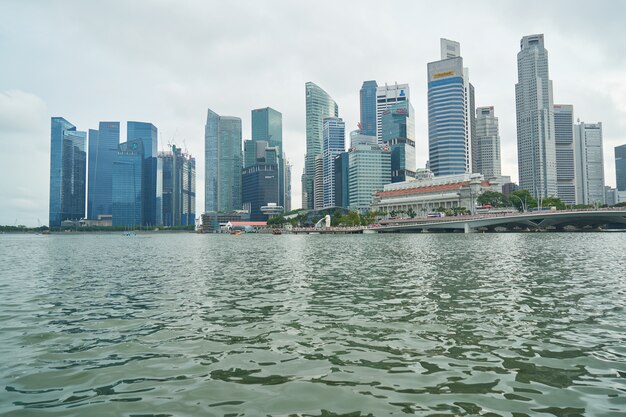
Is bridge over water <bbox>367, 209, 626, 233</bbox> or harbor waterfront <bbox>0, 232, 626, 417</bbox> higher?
bridge over water <bbox>367, 209, 626, 233</bbox>

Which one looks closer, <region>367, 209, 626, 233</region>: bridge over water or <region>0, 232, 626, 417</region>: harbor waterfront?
<region>0, 232, 626, 417</region>: harbor waterfront

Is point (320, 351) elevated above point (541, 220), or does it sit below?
below

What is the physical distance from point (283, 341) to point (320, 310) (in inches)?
233

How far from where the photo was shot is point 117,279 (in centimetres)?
3522

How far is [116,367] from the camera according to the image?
12195mm

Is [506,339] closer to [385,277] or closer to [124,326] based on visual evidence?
[124,326]

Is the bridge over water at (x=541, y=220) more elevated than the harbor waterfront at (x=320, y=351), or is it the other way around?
the bridge over water at (x=541, y=220)

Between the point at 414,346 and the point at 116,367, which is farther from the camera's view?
the point at 414,346

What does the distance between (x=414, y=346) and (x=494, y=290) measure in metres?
14.2

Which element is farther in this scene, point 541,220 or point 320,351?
point 541,220

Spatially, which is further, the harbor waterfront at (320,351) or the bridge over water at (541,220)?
the bridge over water at (541,220)

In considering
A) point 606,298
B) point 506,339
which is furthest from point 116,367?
point 606,298

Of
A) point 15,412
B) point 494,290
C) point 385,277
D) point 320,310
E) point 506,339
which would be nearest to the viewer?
point 15,412

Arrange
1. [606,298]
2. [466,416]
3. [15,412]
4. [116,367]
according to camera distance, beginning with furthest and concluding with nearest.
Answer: [606,298]
[116,367]
[15,412]
[466,416]
